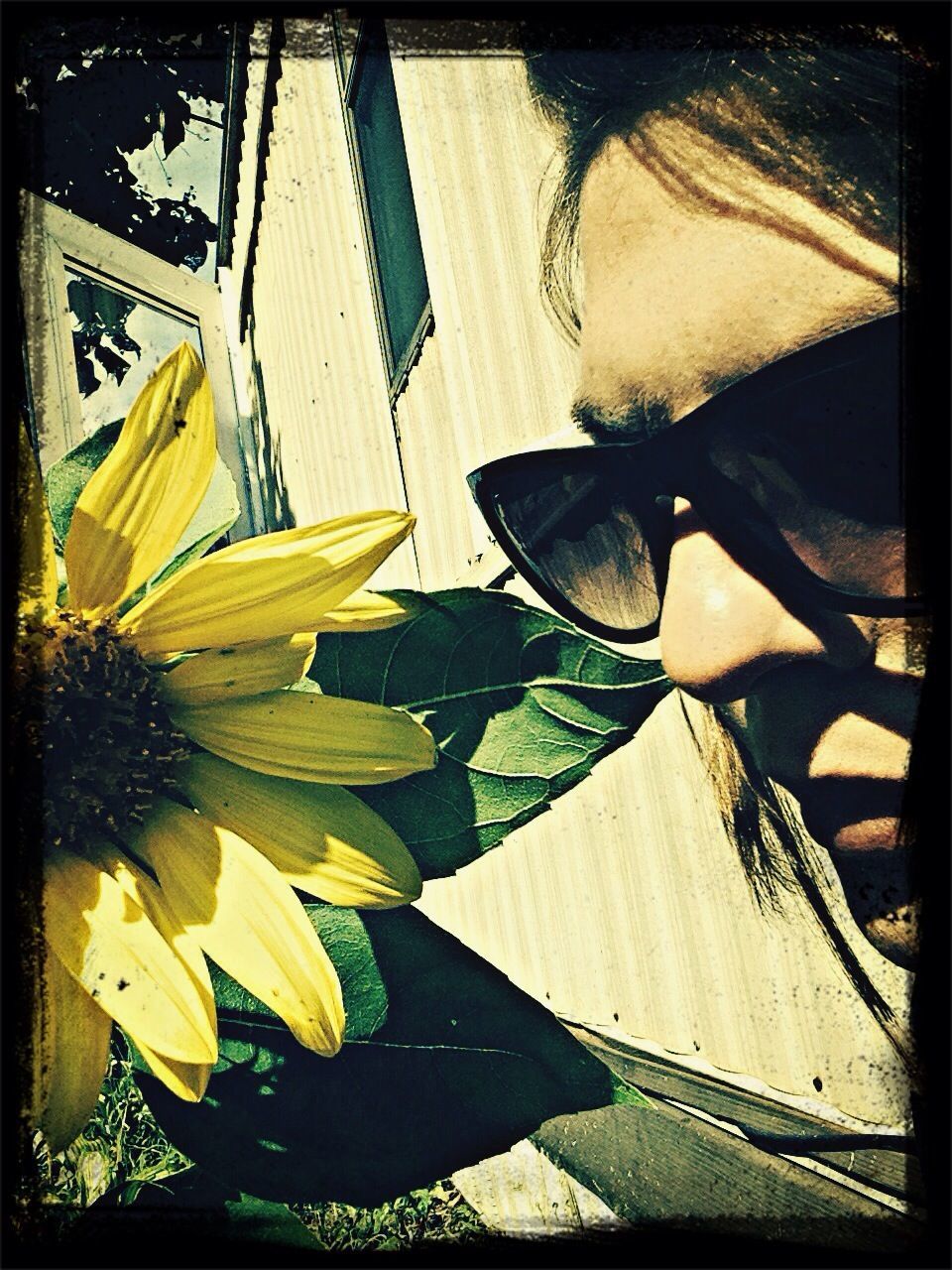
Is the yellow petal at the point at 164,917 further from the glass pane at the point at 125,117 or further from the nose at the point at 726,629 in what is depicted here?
the glass pane at the point at 125,117

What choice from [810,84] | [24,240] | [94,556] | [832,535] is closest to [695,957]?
[832,535]

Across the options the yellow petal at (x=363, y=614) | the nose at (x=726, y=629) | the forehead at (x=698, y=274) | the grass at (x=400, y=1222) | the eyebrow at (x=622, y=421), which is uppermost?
the forehead at (x=698, y=274)

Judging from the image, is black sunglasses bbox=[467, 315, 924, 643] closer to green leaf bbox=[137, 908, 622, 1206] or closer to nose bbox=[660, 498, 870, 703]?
nose bbox=[660, 498, 870, 703]

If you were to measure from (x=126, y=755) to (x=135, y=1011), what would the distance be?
0.15 m

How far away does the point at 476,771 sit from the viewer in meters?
0.67

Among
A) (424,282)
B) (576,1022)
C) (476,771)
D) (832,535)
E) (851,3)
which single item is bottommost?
(576,1022)

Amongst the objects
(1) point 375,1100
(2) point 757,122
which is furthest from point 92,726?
(2) point 757,122

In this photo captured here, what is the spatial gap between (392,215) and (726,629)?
1.35 feet

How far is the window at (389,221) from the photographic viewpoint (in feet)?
2.46

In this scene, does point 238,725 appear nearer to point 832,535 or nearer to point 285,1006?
point 285,1006

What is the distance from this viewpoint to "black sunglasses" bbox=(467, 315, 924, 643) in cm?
65

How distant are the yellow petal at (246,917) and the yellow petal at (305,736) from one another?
50 millimetres

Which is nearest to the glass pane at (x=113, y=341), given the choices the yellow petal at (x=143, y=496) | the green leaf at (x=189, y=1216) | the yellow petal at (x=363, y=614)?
the yellow petal at (x=143, y=496)

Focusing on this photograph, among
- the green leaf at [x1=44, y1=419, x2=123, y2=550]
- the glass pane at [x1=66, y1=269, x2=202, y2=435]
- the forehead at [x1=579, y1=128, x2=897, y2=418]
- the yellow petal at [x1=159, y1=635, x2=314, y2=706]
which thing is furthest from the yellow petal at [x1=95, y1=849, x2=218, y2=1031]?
the forehead at [x1=579, y1=128, x2=897, y2=418]
